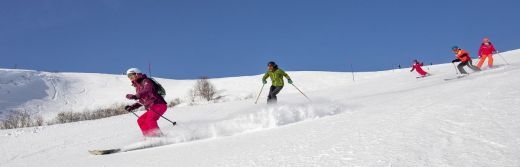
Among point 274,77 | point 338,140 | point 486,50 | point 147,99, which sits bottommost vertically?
point 338,140

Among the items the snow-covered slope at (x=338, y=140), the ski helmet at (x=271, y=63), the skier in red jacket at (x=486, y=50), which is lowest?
the snow-covered slope at (x=338, y=140)

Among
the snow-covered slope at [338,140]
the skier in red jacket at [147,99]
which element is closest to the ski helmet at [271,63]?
the snow-covered slope at [338,140]

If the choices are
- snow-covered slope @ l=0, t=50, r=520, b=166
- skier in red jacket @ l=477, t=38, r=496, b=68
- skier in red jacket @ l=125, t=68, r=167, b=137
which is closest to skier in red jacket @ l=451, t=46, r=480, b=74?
skier in red jacket @ l=477, t=38, r=496, b=68

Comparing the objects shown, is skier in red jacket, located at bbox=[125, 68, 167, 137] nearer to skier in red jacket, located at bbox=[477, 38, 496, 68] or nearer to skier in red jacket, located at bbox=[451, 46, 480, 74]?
skier in red jacket, located at bbox=[451, 46, 480, 74]

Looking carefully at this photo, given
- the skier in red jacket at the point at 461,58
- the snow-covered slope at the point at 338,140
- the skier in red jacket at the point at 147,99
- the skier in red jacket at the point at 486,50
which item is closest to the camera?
the snow-covered slope at the point at 338,140

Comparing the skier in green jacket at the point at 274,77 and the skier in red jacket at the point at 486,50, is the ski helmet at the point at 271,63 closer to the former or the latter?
the skier in green jacket at the point at 274,77

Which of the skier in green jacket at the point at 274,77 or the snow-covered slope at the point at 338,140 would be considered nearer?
the snow-covered slope at the point at 338,140

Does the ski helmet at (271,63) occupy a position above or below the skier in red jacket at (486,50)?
below

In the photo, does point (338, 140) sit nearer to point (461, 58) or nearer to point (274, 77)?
point (274, 77)

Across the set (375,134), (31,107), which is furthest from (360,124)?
(31,107)

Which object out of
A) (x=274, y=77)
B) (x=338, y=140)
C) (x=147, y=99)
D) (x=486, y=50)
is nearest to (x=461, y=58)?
(x=486, y=50)

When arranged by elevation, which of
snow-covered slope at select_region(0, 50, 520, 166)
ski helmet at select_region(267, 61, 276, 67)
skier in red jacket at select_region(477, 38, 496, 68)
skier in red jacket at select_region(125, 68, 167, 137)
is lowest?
snow-covered slope at select_region(0, 50, 520, 166)

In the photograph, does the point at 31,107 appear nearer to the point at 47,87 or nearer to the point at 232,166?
the point at 47,87

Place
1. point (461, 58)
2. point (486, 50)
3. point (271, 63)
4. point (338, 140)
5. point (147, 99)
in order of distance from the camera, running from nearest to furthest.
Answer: point (338, 140), point (147, 99), point (271, 63), point (461, 58), point (486, 50)
